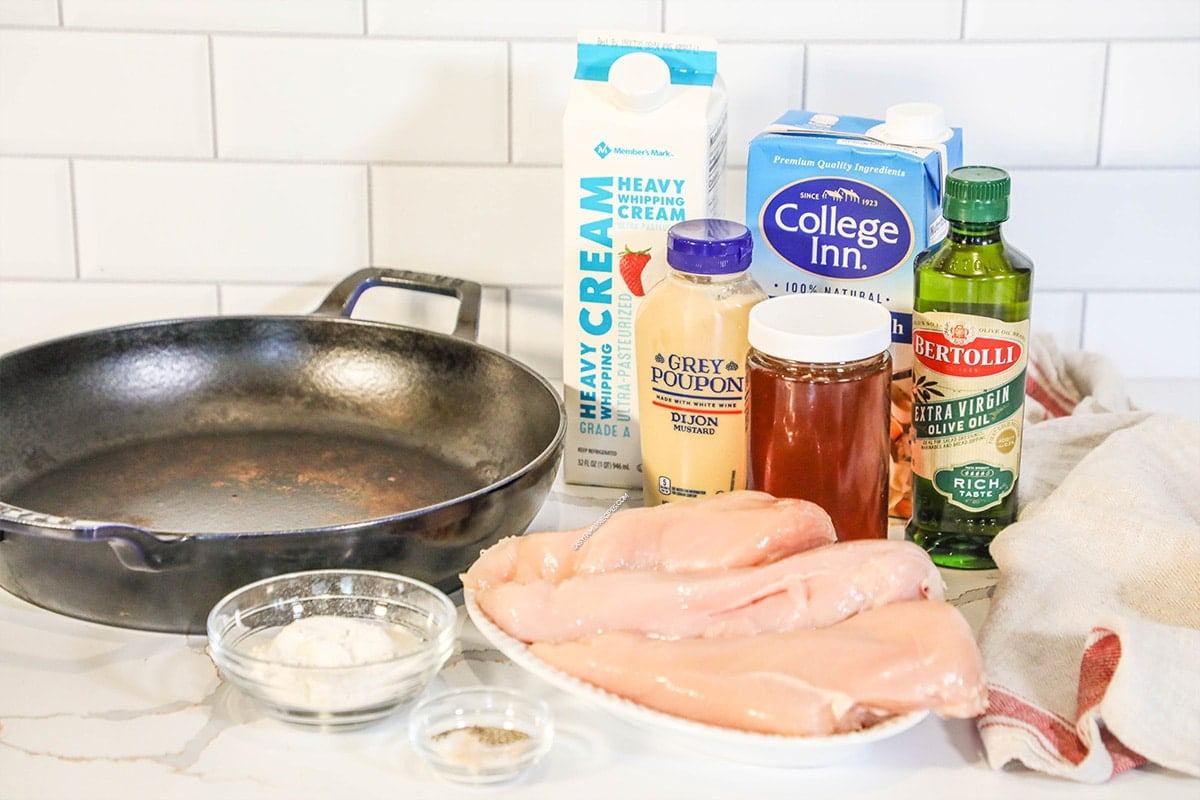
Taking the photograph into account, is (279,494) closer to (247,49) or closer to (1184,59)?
(247,49)

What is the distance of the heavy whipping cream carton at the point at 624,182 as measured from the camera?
98 cm

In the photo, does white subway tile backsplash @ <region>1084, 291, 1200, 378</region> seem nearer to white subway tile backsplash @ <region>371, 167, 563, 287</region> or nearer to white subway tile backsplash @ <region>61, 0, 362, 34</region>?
white subway tile backsplash @ <region>371, 167, 563, 287</region>

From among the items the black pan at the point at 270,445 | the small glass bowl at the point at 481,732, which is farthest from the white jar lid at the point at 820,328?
the small glass bowl at the point at 481,732

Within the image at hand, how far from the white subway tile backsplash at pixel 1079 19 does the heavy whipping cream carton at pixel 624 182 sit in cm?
27

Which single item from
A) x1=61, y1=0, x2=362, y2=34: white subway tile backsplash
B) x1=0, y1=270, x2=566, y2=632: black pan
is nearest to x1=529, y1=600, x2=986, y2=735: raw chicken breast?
x1=0, y1=270, x2=566, y2=632: black pan

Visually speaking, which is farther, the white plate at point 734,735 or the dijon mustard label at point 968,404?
the dijon mustard label at point 968,404

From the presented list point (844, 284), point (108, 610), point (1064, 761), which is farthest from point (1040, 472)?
point (108, 610)

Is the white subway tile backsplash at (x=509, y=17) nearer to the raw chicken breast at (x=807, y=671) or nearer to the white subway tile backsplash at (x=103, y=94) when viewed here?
the white subway tile backsplash at (x=103, y=94)

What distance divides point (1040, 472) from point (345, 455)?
1.76ft

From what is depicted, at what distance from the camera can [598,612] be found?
0.79 metres

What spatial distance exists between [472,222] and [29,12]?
410 millimetres

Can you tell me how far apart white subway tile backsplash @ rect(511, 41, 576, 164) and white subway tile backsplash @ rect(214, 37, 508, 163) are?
0.04ft

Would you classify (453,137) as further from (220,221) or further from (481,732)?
(481,732)

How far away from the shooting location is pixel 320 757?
0.77m
